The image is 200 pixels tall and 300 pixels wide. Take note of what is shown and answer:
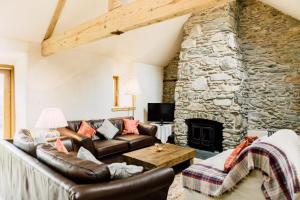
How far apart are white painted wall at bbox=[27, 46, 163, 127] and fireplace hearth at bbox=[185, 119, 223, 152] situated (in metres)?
1.60

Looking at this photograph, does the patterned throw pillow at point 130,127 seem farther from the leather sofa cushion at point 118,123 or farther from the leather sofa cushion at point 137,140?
the leather sofa cushion at point 137,140

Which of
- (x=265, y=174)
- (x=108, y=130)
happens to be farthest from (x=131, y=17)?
(x=108, y=130)

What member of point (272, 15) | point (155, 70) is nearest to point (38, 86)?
point (155, 70)

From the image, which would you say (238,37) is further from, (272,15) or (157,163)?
(157,163)

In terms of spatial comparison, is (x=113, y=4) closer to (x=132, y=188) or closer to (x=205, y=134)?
(x=132, y=188)

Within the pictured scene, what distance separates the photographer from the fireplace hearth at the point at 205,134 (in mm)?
5332

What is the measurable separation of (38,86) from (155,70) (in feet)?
12.0

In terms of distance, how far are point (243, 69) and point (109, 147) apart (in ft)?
11.6

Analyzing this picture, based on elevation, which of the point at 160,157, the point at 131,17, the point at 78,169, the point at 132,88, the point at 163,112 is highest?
the point at 131,17

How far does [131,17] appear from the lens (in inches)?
105

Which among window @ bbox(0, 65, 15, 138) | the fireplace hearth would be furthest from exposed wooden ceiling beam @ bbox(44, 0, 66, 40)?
the fireplace hearth

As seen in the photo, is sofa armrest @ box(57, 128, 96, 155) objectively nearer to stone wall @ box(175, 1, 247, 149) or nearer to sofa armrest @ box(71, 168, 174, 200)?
sofa armrest @ box(71, 168, 174, 200)

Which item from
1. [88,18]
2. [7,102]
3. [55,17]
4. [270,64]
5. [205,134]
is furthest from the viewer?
[205,134]

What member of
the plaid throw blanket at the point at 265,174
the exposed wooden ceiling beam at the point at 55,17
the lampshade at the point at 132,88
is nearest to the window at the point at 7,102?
the exposed wooden ceiling beam at the point at 55,17
